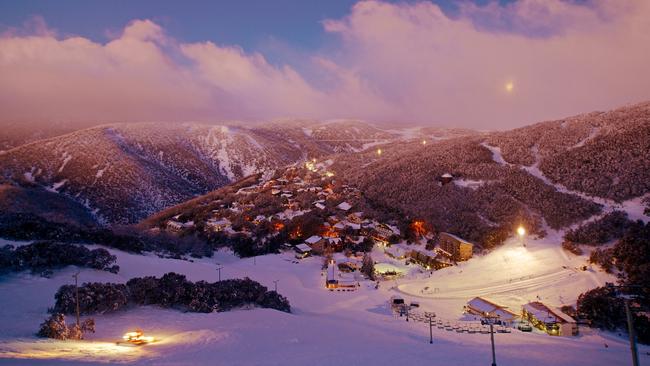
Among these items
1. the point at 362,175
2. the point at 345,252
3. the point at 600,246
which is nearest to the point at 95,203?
the point at 362,175

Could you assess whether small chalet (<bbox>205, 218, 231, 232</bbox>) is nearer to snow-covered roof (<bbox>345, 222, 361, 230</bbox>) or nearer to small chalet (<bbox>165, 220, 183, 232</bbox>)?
small chalet (<bbox>165, 220, 183, 232</bbox>)

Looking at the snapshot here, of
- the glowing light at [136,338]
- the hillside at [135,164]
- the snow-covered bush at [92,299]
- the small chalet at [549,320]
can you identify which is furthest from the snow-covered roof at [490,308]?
the hillside at [135,164]

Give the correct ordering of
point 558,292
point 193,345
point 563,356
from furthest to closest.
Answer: point 558,292, point 563,356, point 193,345

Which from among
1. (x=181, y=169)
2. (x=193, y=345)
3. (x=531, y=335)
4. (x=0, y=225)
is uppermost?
(x=181, y=169)

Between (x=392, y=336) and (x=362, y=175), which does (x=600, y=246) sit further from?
(x=362, y=175)

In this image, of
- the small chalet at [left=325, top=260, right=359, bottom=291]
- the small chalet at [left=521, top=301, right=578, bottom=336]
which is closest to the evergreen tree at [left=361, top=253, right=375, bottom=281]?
the small chalet at [left=325, top=260, right=359, bottom=291]

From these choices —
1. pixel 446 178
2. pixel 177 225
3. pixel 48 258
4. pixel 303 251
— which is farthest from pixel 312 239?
pixel 48 258
